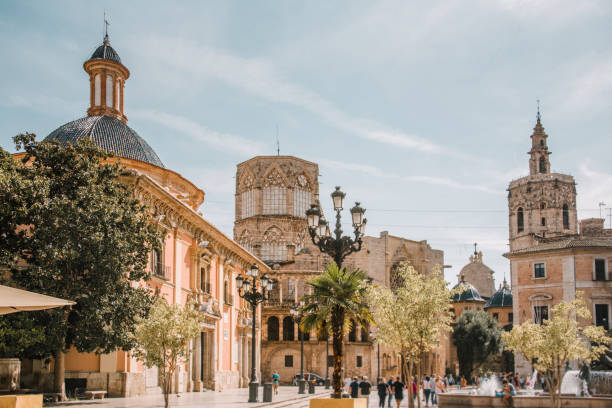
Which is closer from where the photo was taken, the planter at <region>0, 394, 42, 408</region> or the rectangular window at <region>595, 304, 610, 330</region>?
the planter at <region>0, 394, 42, 408</region>

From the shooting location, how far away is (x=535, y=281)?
43281 mm

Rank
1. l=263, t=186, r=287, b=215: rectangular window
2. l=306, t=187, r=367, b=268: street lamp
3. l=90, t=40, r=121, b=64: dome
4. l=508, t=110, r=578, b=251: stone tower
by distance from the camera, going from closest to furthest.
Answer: l=306, t=187, r=367, b=268: street lamp
l=90, t=40, r=121, b=64: dome
l=263, t=186, r=287, b=215: rectangular window
l=508, t=110, r=578, b=251: stone tower

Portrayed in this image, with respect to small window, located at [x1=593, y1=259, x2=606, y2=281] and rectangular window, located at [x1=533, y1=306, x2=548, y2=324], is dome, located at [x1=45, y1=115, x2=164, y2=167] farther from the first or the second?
small window, located at [x1=593, y1=259, x2=606, y2=281]

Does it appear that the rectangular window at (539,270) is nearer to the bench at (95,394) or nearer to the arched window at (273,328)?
the arched window at (273,328)

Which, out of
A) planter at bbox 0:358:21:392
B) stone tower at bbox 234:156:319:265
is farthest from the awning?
stone tower at bbox 234:156:319:265

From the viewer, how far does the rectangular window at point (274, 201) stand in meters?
60.2

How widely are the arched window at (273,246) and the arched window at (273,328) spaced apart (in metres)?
7.91

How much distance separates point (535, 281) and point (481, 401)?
20.8 metres

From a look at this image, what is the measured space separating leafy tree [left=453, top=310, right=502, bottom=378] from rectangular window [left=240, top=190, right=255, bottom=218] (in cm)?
2065

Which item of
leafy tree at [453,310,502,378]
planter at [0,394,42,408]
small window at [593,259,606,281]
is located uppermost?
small window at [593,259,606,281]

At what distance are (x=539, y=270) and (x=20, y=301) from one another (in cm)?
3868

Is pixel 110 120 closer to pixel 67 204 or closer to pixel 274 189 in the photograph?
pixel 67 204

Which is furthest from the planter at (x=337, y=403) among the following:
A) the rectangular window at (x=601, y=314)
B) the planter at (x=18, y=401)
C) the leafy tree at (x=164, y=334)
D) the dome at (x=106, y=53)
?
the rectangular window at (x=601, y=314)

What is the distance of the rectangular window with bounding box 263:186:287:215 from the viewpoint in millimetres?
60156
